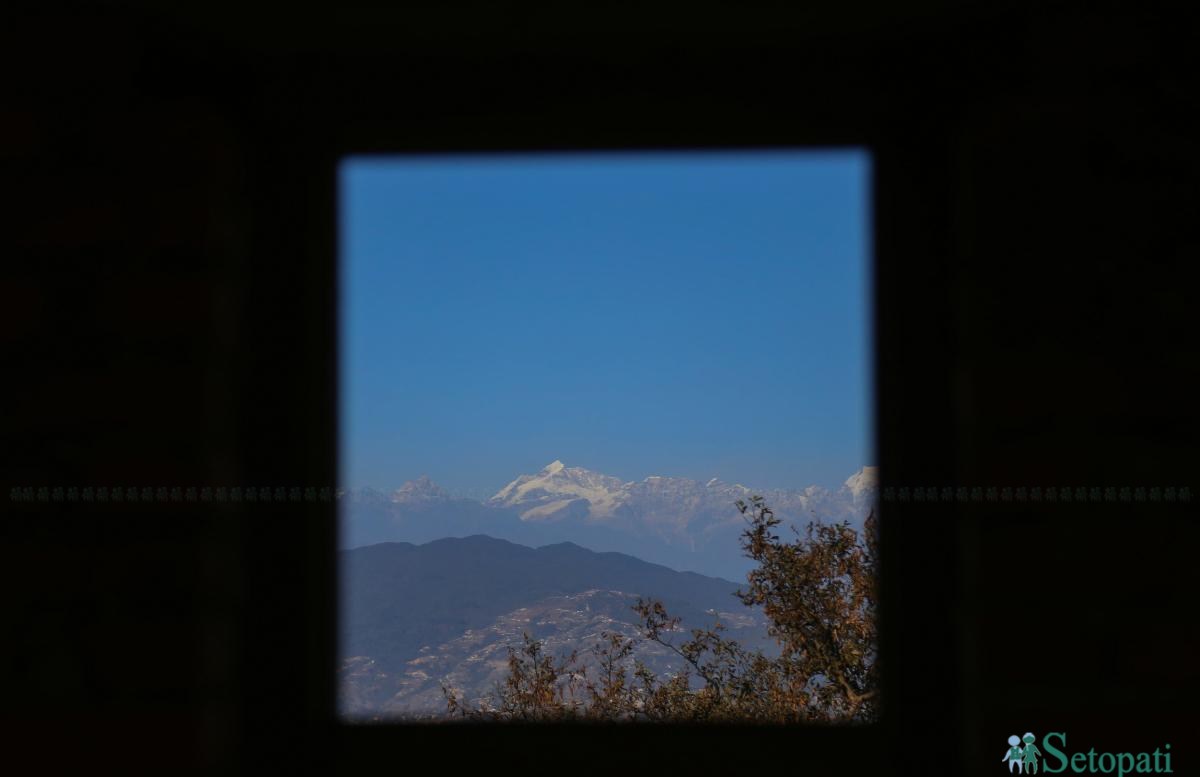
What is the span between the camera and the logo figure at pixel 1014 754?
111 cm

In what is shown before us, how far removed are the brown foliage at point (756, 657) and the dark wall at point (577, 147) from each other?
2.06ft

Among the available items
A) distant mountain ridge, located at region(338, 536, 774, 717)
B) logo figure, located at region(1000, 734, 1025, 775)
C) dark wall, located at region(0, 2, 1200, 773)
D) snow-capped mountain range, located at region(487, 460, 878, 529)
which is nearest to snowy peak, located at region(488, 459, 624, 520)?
snow-capped mountain range, located at region(487, 460, 878, 529)

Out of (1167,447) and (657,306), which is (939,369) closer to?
(1167,447)

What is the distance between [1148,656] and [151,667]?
5.07 feet

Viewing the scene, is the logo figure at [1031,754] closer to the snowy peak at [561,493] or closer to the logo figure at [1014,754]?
the logo figure at [1014,754]

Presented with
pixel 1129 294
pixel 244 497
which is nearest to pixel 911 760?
pixel 1129 294

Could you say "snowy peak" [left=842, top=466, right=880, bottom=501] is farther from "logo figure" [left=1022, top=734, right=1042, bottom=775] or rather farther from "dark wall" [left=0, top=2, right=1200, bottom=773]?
"logo figure" [left=1022, top=734, right=1042, bottom=775]

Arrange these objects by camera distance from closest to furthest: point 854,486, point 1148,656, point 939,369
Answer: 1. point 1148,656
2. point 939,369
3. point 854,486

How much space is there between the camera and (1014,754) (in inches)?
44.0

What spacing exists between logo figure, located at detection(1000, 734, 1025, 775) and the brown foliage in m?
0.65

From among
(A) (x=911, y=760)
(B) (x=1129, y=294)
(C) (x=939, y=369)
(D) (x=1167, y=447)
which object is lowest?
(A) (x=911, y=760)

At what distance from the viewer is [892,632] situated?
1202 mm

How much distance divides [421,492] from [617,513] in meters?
0.62

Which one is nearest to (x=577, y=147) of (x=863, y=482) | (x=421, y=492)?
(x=863, y=482)
